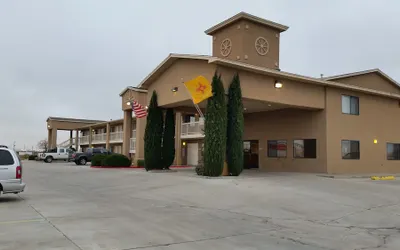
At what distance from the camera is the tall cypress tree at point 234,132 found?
17891 mm

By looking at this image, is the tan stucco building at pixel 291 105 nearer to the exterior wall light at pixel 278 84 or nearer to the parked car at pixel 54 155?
the exterior wall light at pixel 278 84

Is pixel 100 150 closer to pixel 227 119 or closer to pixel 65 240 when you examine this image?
pixel 227 119

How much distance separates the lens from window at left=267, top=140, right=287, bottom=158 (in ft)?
75.6

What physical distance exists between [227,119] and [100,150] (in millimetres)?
23271

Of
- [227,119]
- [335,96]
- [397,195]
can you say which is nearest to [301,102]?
[335,96]

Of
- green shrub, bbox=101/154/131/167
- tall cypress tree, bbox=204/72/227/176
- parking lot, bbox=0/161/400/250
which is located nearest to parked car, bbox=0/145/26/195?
parking lot, bbox=0/161/400/250

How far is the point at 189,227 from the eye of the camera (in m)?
8.20

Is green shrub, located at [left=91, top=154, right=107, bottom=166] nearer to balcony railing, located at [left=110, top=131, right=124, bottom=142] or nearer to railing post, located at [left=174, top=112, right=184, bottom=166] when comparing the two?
railing post, located at [left=174, top=112, right=184, bottom=166]

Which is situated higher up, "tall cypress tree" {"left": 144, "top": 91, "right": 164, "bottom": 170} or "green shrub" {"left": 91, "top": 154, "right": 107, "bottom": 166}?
"tall cypress tree" {"left": 144, "top": 91, "right": 164, "bottom": 170}

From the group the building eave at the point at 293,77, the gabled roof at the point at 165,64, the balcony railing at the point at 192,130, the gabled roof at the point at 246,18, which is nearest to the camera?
the building eave at the point at 293,77

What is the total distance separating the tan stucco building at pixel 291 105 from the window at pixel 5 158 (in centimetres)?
961

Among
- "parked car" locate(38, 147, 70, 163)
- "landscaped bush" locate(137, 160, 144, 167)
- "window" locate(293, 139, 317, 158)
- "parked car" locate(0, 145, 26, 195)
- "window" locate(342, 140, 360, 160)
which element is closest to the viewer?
"parked car" locate(0, 145, 26, 195)

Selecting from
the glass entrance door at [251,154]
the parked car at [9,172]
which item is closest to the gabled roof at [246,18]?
the glass entrance door at [251,154]

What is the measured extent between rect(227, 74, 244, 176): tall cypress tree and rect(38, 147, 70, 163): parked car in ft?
108
